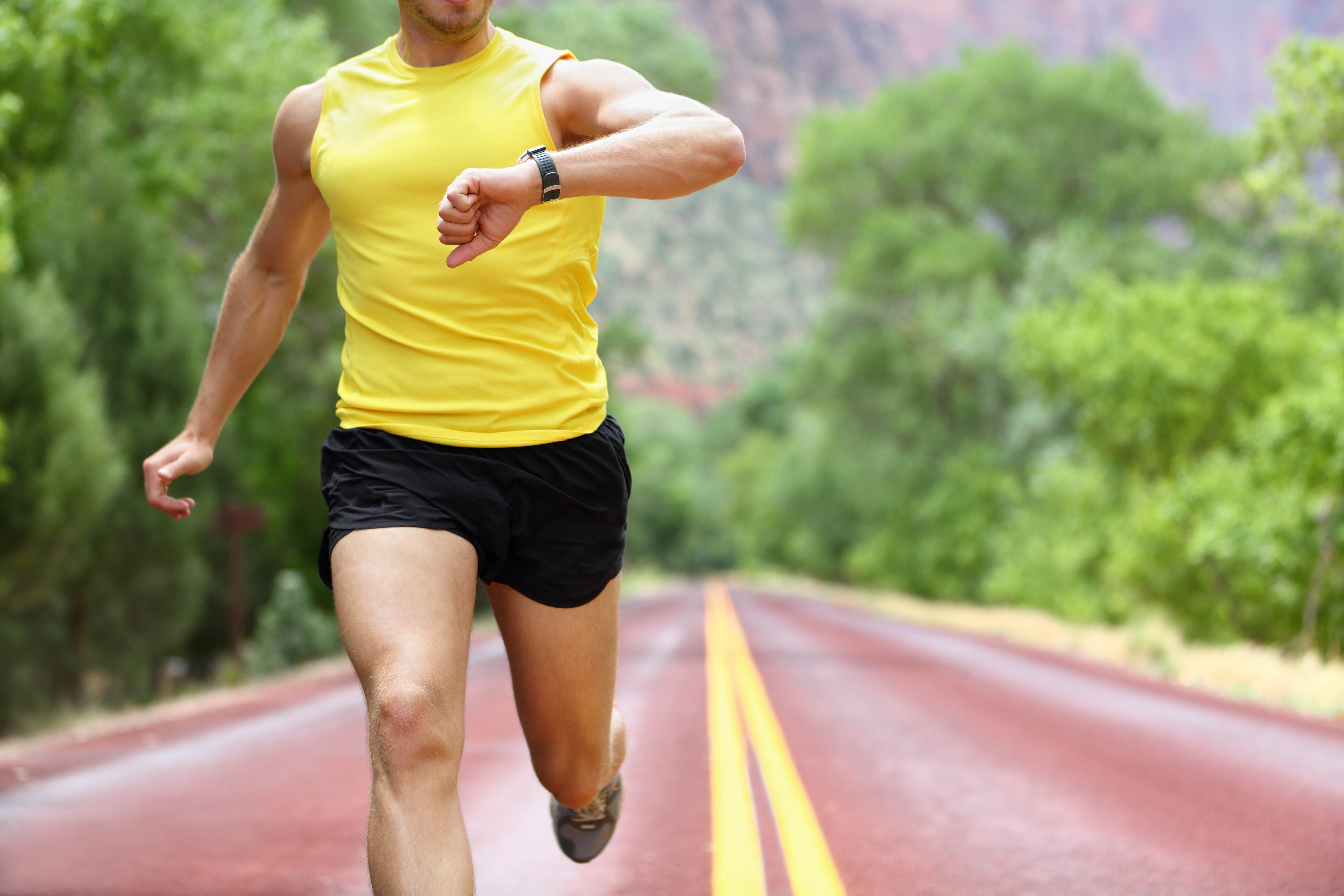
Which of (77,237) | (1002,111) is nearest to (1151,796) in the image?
(77,237)

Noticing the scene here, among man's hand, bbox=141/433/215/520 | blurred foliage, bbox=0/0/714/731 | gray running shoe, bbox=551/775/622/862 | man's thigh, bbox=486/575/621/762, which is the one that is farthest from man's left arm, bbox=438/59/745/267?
blurred foliage, bbox=0/0/714/731

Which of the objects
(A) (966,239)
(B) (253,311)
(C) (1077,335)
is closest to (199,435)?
(B) (253,311)

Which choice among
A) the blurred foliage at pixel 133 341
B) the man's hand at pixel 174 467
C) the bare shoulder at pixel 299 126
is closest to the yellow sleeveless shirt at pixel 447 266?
Result: the bare shoulder at pixel 299 126

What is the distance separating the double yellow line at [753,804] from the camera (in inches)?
181

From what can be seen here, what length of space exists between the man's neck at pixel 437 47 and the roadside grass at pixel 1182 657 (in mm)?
8387

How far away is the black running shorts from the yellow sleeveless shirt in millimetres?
42

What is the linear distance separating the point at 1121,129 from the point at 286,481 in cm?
2270

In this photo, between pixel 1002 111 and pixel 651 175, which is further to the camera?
pixel 1002 111

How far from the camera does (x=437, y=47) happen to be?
2.86 m

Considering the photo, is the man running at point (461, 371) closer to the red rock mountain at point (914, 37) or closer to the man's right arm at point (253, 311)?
the man's right arm at point (253, 311)

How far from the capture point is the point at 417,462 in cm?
275

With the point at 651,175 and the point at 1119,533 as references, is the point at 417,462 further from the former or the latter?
the point at 1119,533

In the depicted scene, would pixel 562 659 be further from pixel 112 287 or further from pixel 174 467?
pixel 112 287

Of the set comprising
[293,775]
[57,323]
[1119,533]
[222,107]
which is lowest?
[293,775]
